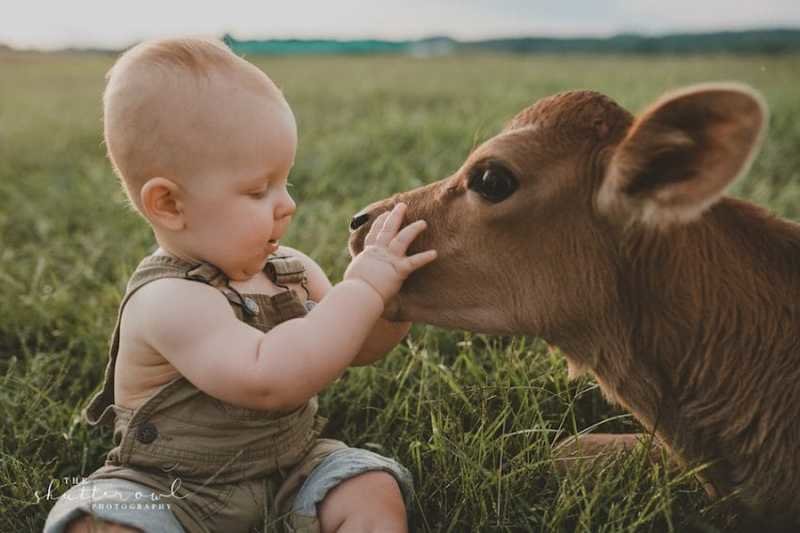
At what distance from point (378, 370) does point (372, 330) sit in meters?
0.57

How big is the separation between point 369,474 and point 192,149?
1023mm

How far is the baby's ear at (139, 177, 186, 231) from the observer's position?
2289mm

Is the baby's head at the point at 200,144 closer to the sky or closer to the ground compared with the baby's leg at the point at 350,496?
closer to the sky

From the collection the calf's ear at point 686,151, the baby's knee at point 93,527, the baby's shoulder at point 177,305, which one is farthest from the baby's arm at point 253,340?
the calf's ear at point 686,151

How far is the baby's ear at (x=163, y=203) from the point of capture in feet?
7.51

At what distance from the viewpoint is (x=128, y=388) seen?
8.11 ft

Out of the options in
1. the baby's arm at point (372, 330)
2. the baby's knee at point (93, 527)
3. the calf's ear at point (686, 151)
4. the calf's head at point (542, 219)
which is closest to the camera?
the calf's ear at point (686, 151)

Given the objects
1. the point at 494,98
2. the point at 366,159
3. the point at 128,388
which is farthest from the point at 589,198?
the point at 494,98

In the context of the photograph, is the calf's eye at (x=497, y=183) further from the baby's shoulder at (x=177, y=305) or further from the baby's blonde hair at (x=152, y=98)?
the baby's shoulder at (x=177, y=305)

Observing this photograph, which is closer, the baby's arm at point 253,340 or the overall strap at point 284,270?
the baby's arm at point 253,340

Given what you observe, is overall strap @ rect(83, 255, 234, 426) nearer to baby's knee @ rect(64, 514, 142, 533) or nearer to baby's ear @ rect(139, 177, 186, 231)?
baby's ear @ rect(139, 177, 186, 231)

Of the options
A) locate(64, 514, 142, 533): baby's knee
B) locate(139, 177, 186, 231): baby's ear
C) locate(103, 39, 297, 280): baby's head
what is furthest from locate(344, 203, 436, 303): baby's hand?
locate(64, 514, 142, 533): baby's knee

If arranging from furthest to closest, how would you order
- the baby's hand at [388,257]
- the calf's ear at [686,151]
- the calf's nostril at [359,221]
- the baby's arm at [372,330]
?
1. the baby's arm at [372,330]
2. the calf's nostril at [359,221]
3. the baby's hand at [388,257]
4. the calf's ear at [686,151]

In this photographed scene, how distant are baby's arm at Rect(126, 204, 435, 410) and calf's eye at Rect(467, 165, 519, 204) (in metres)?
0.43
